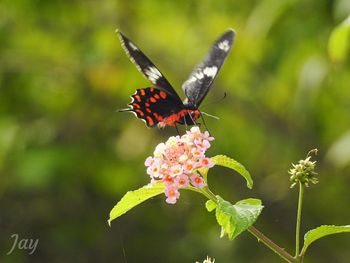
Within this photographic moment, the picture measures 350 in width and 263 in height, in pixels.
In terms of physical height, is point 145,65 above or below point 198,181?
above

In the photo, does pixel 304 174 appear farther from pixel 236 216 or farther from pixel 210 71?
pixel 210 71

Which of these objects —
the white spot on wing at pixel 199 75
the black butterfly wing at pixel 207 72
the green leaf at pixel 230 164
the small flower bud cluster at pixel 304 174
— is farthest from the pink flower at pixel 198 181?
the white spot on wing at pixel 199 75

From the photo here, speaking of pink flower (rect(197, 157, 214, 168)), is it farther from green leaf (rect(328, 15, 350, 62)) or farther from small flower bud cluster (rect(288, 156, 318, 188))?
green leaf (rect(328, 15, 350, 62))

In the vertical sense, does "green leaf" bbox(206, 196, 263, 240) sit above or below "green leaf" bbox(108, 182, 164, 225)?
below

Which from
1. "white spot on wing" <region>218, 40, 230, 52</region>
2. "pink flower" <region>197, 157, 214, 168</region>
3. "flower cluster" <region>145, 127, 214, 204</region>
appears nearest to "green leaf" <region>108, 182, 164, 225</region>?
"flower cluster" <region>145, 127, 214, 204</region>

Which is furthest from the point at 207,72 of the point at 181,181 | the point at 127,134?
the point at 127,134

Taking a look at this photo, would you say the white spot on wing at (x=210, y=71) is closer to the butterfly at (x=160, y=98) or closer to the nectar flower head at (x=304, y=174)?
the butterfly at (x=160, y=98)
